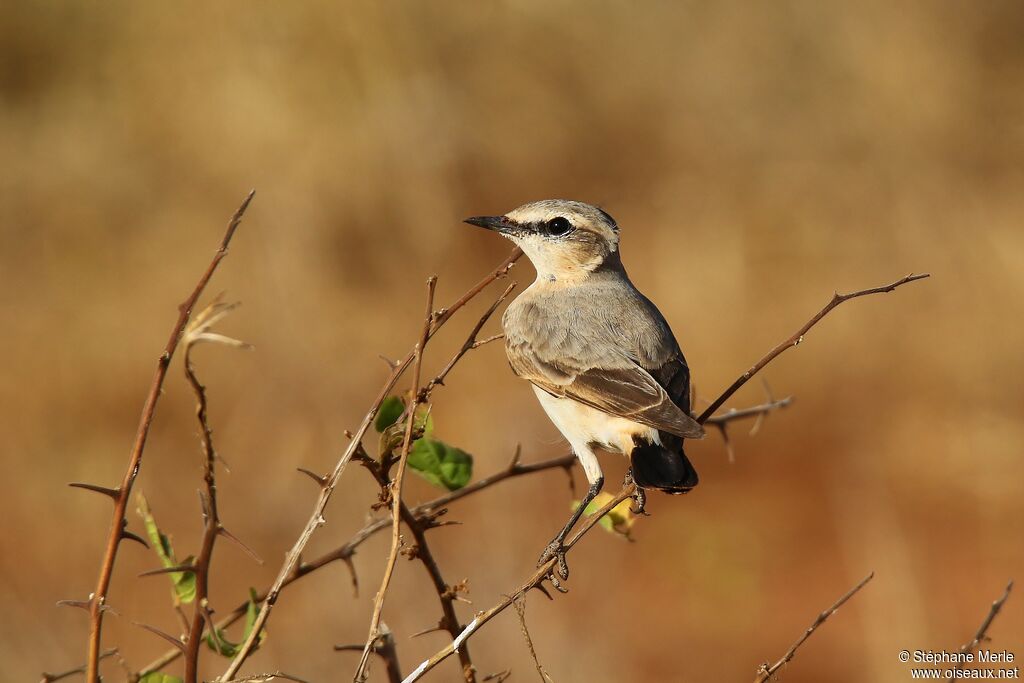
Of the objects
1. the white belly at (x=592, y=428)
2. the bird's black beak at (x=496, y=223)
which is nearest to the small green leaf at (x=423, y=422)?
the white belly at (x=592, y=428)

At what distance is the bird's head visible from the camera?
4684 millimetres

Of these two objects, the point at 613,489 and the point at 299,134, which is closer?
the point at 613,489

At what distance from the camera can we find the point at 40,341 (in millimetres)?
10016

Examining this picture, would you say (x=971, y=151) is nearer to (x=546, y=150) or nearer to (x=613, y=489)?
(x=546, y=150)

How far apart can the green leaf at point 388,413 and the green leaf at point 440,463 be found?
0.08m

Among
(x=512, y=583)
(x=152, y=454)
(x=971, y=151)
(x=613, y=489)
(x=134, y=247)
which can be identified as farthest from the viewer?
(x=971, y=151)

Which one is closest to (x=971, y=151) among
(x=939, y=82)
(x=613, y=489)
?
(x=939, y=82)

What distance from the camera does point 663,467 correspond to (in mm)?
3602

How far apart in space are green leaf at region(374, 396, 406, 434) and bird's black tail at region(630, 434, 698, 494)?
1032 millimetres

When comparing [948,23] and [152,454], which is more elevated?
[948,23]

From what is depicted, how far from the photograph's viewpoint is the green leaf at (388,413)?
2568 mm

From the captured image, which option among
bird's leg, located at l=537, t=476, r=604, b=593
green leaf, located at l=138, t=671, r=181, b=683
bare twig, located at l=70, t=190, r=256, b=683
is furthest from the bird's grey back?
bare twig, located at l=70, t=190, r=256, b=683

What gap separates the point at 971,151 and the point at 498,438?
22.9ft

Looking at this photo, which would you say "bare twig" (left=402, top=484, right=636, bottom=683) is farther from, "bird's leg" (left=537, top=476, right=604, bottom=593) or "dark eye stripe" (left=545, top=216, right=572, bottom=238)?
"dark eye stripe" (left=545, top=216, right=572, bottom=238)
